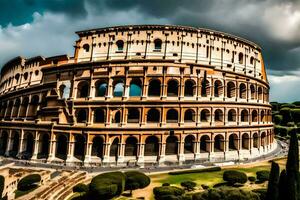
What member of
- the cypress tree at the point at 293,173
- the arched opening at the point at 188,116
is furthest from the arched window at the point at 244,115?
the cypress tree at the point at 293,173

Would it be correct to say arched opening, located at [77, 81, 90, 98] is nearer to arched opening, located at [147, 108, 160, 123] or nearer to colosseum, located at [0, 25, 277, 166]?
colosseum, located at [0, 25, 277, 166]

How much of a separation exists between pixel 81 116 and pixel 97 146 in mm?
6100

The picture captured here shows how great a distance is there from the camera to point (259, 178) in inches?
961

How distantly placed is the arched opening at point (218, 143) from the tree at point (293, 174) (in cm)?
1828

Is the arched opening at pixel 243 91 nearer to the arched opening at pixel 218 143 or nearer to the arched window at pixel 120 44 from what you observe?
the arched opening at pixel 218 143

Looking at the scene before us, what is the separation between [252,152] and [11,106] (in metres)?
48.5

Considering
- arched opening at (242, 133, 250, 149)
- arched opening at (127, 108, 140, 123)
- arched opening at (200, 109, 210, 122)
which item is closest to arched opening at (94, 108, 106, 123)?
arched opening at (127, 108, 140, 123)

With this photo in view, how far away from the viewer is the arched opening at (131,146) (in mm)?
33750

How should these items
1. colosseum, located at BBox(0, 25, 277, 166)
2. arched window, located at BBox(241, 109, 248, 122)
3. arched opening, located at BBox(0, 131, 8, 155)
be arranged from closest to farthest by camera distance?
1. colosseum, located at BBox(0, 25, 277, 166)
2. arched window, located at BBox(241, 109, 248, 122)
3. arched opening, located at BBox(0, 131, 8, 155)

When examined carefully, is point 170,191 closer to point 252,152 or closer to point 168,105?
point 168,105

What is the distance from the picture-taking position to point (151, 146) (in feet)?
112

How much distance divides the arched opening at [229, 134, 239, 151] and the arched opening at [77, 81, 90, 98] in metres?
26.3

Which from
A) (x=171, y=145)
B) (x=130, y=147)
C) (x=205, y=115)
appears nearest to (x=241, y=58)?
(x=205, y=115)

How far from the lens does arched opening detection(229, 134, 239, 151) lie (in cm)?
3778
